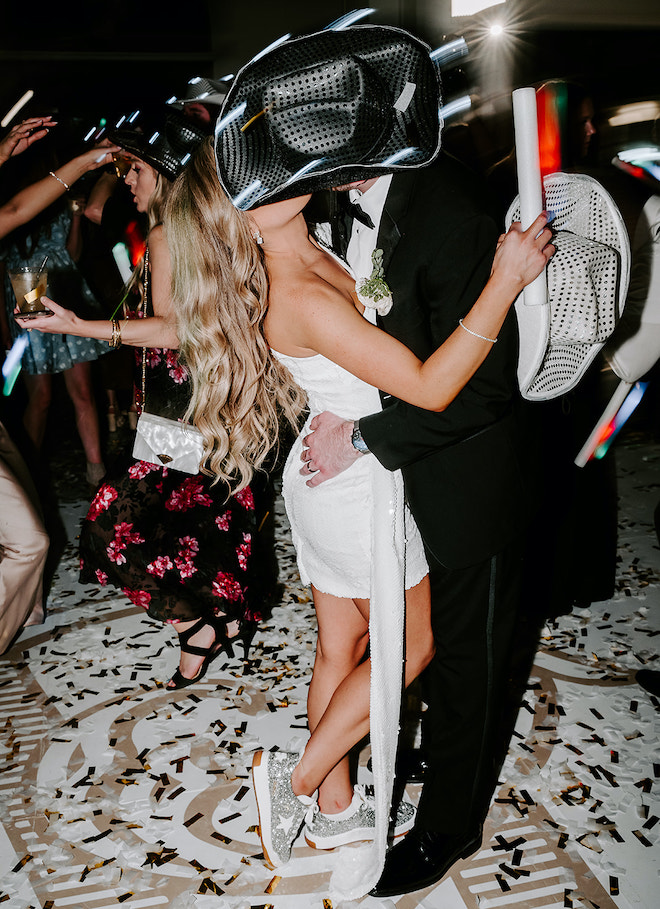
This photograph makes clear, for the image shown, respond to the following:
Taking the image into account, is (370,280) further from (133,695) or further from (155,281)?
(133,695)

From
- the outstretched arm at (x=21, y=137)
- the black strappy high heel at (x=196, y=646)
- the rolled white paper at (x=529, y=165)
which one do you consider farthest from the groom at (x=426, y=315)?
the outstretched arm at (x=21, y=137)

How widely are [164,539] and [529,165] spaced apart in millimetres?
1740

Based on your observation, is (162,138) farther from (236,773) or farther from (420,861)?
(420,861)

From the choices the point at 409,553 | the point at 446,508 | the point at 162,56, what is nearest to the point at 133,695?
the point at 409,553

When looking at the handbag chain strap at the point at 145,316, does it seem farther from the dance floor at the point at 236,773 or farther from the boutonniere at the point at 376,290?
the boutonniere at the point at 376,290

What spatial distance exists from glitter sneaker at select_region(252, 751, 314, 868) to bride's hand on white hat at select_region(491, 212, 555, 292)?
1.29 meters

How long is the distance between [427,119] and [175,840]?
188 centimetres

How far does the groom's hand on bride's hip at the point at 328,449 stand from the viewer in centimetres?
157

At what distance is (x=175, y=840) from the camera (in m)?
1.90

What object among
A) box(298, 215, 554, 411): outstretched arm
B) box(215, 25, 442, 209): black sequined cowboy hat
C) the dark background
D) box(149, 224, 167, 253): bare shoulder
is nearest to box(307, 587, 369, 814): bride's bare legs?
box(298, 215, 554, 411): outstretched arm

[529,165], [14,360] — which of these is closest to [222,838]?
[529,165]

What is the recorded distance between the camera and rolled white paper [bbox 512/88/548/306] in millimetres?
1162

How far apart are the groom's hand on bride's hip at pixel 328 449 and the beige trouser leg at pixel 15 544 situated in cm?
151

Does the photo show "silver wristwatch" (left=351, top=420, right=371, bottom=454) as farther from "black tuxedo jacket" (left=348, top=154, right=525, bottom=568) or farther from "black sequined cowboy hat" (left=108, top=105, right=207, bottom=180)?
"black sequined cowboy hat" (left=108, top=105, right=207, bottom=180)
